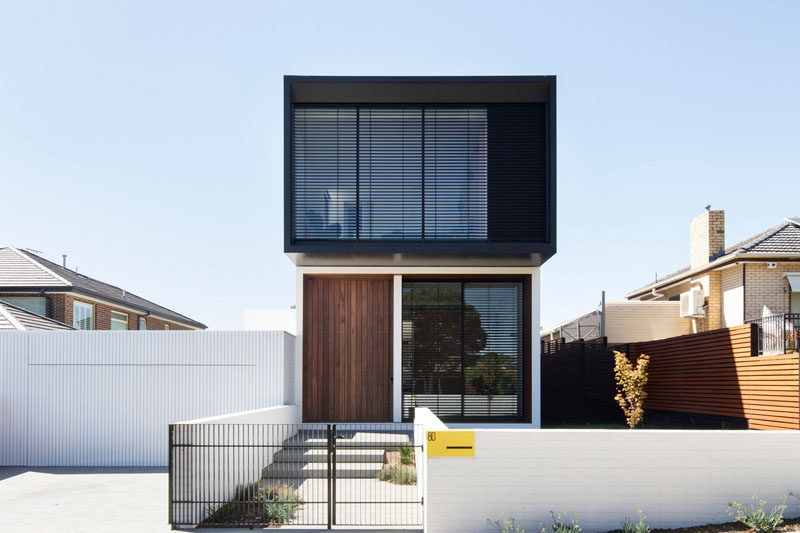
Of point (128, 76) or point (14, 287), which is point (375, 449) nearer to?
point (128, 76)

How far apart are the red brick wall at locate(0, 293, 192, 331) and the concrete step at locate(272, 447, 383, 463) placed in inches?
487

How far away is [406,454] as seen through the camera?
35.9 feet

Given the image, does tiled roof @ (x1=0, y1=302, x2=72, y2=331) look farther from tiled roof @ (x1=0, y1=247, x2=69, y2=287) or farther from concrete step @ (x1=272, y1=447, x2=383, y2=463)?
concrete step @ (x1=272, y1=447, x2=383, y2=463)

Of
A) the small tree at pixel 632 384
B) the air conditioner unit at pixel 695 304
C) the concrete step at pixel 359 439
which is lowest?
the concrete step at pixel 359 439

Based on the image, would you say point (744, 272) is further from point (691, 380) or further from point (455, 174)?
point (455, 174)

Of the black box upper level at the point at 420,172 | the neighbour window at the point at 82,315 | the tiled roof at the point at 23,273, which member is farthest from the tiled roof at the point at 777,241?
the tiled roof at the point at 23,273

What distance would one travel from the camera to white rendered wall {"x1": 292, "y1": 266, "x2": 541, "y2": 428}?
44.3ft

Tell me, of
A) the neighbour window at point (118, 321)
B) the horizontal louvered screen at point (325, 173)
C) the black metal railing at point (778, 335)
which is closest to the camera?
the horizontal louvered screen at point (325, 173)

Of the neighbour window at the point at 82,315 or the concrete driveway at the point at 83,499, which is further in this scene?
the neighbour window at the point at 82,315

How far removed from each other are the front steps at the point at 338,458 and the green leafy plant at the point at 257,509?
3.29 feet

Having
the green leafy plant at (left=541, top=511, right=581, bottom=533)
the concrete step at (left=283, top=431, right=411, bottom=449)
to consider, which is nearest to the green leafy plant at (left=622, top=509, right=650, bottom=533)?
the green leafy plant at (left=541, top=511, right=581, bottom=533)

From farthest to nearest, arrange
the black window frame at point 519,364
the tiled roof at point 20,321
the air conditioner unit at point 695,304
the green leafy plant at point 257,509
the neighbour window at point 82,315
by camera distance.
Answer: the neighbour window at point 82,315, the air conditioner unit at point 695,304, the tiled roof at point 20,321, the black window frame at point 519,364, the green leafy plant at point 257,509

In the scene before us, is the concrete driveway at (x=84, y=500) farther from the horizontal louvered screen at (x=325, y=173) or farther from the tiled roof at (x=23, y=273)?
the tiled roof at (x=23, y=273)

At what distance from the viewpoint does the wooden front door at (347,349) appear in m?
13.8
